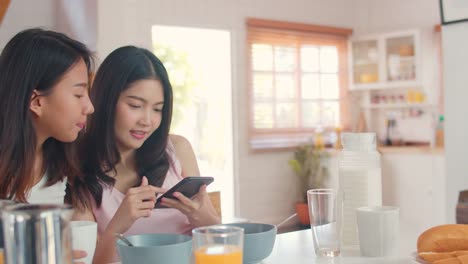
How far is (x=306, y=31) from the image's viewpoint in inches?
240

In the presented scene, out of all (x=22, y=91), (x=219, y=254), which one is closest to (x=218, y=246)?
(x=219, y=254)

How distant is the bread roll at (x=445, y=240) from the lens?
1.14 m

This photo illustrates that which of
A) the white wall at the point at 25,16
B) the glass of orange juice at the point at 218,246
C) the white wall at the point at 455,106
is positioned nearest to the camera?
the glass of orange juice at the point at 218,246

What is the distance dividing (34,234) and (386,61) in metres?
5.53

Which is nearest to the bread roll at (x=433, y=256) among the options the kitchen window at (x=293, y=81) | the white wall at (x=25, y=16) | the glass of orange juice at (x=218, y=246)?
the glass of orange juice at (x=218, y=246)

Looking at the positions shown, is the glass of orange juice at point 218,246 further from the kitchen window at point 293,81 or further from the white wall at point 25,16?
the kitchen window at point 293,81

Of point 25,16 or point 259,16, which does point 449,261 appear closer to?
point 25,16

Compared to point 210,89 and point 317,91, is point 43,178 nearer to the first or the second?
point 210,89

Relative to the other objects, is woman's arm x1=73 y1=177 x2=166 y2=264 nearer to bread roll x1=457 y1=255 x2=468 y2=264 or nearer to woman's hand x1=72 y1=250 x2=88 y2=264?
woman's hand x1=72 y1=250 x2=88 y2=264

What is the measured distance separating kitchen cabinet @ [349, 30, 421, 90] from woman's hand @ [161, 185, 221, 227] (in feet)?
14.4

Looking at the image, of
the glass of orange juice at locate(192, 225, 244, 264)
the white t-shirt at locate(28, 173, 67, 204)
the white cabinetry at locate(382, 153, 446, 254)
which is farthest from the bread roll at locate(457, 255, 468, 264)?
the white cabinetry at locate(382, 153, 446, 254)

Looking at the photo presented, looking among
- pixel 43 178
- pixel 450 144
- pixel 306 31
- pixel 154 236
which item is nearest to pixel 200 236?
pixel 154 236

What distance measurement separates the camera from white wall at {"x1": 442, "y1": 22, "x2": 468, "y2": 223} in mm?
3043

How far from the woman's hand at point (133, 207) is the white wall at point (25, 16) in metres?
2.76
